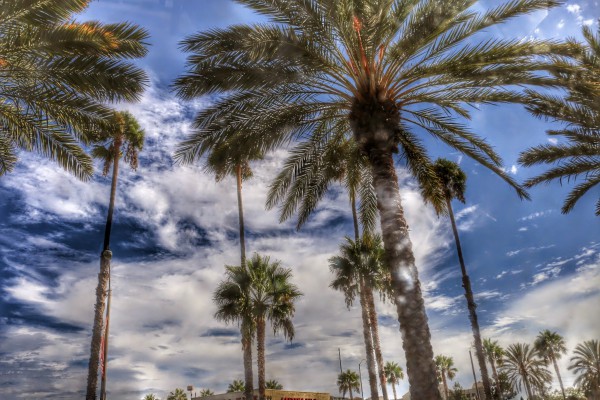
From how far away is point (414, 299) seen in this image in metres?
7.82

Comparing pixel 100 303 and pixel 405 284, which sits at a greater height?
pixel 100 303

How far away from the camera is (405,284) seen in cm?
791

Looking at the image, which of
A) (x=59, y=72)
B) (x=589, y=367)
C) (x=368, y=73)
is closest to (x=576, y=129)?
(x=368, y=73)

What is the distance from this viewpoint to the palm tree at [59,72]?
28.2ft

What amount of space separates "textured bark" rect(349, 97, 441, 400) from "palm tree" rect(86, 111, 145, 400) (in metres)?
6.92

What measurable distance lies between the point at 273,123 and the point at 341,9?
3263 mm

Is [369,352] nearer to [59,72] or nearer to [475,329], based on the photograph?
[475,329]

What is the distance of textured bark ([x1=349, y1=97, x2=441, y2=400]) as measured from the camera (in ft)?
24.5

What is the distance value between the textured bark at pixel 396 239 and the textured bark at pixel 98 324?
44.5 ft

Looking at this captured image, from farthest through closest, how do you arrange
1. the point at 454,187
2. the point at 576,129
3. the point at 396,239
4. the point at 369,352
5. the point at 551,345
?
the point at 551,345
the point at 454,187
the point at 369,352
the point at 576,129
the point at 396,239

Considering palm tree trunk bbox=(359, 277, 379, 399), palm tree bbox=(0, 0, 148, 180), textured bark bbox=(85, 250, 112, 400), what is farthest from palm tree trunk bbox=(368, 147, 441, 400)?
palm tree trunk bbox=(359, 277, 379, 399)

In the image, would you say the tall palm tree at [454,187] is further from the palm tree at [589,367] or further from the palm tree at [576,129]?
the palm tree at [589,367]

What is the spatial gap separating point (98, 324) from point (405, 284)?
1418cm

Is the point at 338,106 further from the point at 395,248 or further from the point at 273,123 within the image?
the point at 395,248
